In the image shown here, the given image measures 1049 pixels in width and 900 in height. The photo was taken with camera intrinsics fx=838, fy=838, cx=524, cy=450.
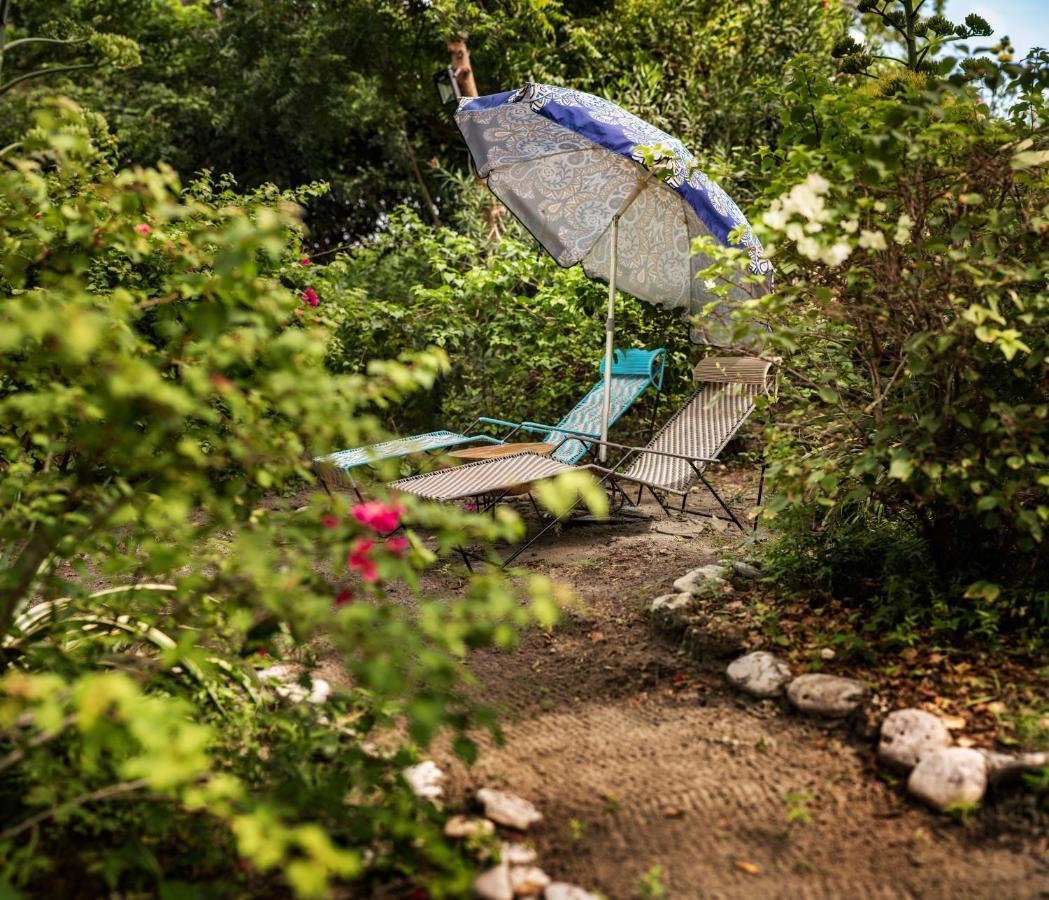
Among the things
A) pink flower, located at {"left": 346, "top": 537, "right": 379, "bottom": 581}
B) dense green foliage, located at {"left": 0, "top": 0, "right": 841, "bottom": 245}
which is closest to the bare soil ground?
pink flower, located at {"left": 346, "top": 537, "right": 379, "bottom": 581}

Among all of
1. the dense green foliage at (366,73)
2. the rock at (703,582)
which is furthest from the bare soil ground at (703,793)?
the dense green foliage at (366,73)

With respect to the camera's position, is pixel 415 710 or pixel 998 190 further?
pixel 998 190

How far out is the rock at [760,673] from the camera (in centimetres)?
277

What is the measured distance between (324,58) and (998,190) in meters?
9.15

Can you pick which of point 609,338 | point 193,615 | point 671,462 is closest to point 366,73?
point 609,338

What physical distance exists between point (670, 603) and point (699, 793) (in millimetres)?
1143

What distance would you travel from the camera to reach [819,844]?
81.3 inches

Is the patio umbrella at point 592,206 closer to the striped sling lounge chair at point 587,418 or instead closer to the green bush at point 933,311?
the striped sling lounge chair at point 587,418

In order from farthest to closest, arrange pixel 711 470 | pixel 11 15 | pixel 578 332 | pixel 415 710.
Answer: pixel 11 15 → pixel 578 332 → pixel 711 470 → pixel 415 710

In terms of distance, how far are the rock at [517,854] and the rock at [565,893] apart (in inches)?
4.1

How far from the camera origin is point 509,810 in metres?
2.13

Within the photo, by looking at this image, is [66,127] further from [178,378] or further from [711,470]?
[711,470]

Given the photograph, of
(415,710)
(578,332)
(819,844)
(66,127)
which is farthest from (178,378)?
(578,332)

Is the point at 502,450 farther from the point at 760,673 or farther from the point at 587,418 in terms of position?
the point at 760,673
